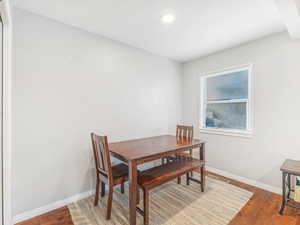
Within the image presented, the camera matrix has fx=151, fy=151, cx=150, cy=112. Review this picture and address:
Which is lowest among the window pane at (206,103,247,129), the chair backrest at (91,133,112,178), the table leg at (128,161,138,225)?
the table leg at (128,161,138,225)

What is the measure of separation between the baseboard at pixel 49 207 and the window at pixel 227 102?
2.55 meters

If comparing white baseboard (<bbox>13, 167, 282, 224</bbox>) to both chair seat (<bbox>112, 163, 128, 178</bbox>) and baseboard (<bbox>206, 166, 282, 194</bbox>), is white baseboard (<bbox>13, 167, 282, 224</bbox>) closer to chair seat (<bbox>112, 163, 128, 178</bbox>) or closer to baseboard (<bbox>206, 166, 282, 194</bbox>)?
baseboard (<bbox>206, 166, 282, 194</bbox>)

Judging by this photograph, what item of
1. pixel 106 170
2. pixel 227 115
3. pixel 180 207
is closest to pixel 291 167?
pixel 227 115

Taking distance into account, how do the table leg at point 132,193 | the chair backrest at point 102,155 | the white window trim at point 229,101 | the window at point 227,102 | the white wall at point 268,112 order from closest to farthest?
the table leg at point 132,193 < the chair backrest at point 102,155 < the white wall at point 268,112 < the white window trim at point 229,101 < the window at point 227,102

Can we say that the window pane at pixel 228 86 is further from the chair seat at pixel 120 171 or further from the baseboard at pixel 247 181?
the chair seat at pixel 120 171

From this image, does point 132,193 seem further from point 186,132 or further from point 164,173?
point 186,132

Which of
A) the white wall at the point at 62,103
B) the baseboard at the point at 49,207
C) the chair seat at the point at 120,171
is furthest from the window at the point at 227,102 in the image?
the baseboard at the point at 49,207

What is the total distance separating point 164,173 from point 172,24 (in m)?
2.01

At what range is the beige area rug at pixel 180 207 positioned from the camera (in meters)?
→ 1.75

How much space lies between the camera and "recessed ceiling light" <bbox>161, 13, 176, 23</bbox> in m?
1.88

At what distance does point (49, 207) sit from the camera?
192 centimetres

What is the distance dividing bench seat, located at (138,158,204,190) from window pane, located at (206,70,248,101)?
150cm

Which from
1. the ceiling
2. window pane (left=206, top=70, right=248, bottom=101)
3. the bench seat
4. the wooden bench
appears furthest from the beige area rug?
the ceiling

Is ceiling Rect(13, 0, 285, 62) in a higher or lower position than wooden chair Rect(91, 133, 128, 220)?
higher
